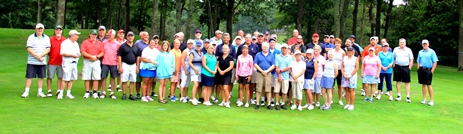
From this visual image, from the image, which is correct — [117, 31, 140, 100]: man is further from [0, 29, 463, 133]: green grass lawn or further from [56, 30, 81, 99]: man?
[56, 30, 81, 99]: man

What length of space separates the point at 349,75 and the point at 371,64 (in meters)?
1.21

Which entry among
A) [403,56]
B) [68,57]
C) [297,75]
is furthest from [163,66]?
[403,56]

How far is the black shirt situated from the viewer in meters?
11.5

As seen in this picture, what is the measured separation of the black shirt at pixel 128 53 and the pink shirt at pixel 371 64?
6556 millimetres

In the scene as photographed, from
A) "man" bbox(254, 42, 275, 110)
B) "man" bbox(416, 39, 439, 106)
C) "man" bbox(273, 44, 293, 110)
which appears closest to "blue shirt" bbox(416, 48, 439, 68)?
"man" bbox(416, 39, 439, 106)

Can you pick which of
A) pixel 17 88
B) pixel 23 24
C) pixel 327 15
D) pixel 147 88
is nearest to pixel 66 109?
pixel 147 88

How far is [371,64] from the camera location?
13.0 meters

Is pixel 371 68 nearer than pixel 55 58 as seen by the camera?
No

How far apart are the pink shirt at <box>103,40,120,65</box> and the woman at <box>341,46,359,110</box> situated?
6.06 metres

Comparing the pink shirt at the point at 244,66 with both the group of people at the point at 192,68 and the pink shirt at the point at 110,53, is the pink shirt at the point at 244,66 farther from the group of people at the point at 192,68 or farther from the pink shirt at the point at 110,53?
the pink shirt at the point at 110,53

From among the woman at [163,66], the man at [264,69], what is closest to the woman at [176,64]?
the woman at [163,66]

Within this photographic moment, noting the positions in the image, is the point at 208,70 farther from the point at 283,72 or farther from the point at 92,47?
the point at 92,47

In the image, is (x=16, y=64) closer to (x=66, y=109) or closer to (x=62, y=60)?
(x=62, y=60)

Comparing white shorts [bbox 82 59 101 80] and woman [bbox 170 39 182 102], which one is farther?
woman [bbox 170 39 182 102]
